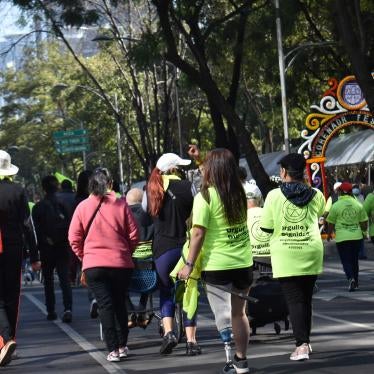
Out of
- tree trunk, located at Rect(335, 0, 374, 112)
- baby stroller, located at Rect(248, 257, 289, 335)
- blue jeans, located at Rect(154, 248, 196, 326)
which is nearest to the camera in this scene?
blue jeans, located at Rect(154, 248, 196, 326)

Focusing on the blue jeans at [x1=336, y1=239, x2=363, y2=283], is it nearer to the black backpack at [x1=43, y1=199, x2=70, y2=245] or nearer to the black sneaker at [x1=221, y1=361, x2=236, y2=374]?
the black backpack at [x1=43, y1=199, x2=70, y2=245]

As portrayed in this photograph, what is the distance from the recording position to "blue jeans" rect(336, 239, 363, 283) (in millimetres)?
17438

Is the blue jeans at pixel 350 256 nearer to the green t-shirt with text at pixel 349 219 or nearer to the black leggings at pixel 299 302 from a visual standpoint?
the green t-shirt with text at pixel 349 219

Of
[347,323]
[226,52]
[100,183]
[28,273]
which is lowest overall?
[28,273]

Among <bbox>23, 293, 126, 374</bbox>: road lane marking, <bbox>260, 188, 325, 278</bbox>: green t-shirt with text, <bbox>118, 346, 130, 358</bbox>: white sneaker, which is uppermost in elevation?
<bbox>260, 188, 325, 278</bbox>: green t-shirt with text

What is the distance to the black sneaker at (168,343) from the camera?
35.6 ft

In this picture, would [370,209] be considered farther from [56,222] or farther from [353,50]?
[56,222]

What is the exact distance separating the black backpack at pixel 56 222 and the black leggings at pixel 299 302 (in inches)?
242

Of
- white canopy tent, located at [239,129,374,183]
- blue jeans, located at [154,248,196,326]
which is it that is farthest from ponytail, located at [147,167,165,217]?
white canopy tent, located at [239,129,374,183]

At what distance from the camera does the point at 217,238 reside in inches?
360

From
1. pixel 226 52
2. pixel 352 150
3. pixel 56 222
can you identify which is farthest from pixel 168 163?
pixel 352 150

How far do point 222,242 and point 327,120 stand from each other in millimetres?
24913

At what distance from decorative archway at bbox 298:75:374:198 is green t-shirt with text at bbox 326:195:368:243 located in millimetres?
15503

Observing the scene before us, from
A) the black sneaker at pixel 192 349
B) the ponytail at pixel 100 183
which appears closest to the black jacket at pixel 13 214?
the ponytail at pixel 100 183
